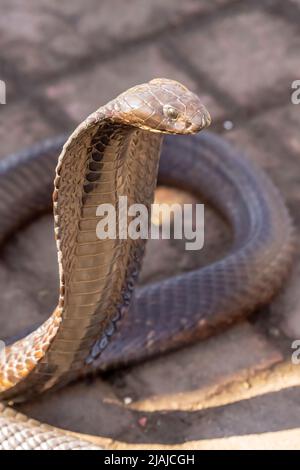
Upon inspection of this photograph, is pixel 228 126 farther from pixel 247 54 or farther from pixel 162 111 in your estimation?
pixel 162 111

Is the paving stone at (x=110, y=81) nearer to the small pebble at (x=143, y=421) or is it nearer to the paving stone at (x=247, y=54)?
the paving stone at (x=247, y=54)

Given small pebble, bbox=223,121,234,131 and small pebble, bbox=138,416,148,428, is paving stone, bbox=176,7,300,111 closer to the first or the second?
small pebble, bbox=223,121,234,131

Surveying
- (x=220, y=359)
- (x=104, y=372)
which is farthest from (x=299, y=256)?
(x=104, y=372)

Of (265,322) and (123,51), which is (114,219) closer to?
(265,322)

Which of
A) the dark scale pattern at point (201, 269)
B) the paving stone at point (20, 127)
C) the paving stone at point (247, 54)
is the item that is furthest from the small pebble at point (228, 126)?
the paving stone at point (20, 127)

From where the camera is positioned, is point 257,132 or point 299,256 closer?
point 299,256
